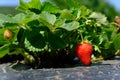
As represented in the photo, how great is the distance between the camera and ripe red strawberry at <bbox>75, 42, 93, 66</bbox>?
721mm

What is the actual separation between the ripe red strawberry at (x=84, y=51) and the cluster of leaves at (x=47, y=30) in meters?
0.02

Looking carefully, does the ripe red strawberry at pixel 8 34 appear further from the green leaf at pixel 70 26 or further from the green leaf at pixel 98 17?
the green leaf at pixel 98 17

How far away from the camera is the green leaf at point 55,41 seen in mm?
686

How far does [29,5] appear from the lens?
0.75 m

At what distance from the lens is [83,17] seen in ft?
2.51

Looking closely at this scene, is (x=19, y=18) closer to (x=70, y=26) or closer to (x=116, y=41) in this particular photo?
(x=70, y=26)

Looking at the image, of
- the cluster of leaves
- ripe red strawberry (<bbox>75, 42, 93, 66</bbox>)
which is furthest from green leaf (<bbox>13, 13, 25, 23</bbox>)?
ripe red strawberry (<bbox>75, 42, 93, 66</bbox>)

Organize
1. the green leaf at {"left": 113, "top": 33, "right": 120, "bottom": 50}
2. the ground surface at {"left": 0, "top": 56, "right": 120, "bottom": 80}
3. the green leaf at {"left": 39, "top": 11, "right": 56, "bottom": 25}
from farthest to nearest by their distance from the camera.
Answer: the green leaf at {"left": 113, "top": 33, "right": 120, "bottom": 50} < the green leaf at {"left": 39, "top": 11, "right": 56, "bottom": 25} < the ground surface at {"left": 0, "top": 56, "right": 120, "bottom": 80}

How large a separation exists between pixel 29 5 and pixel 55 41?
4.1 inches

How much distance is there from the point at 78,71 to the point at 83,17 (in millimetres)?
182

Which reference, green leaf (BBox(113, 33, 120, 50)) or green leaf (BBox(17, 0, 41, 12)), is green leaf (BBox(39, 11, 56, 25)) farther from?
green leaf (BBox(113, 33, 120, 50))

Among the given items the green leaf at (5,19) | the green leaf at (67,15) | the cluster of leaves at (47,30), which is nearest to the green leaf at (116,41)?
the cluster of leaves at (47,30)

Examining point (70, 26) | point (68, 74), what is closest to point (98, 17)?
point (70, 26)

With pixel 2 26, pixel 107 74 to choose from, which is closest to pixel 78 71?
pixel 107 74
